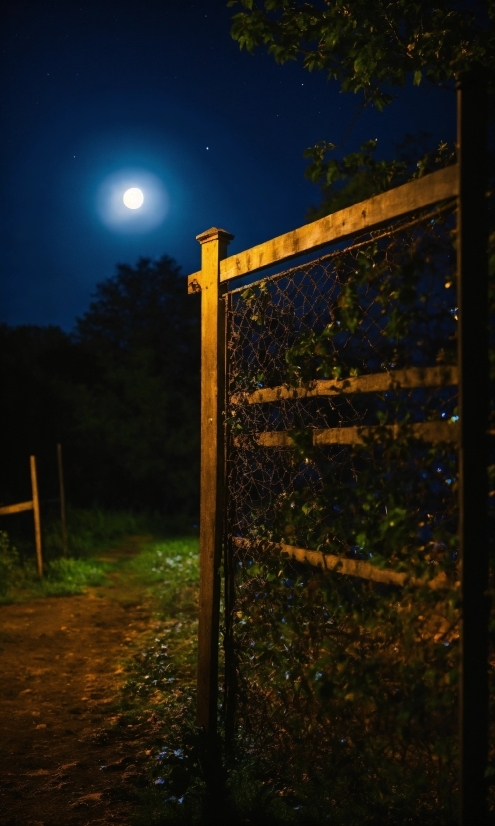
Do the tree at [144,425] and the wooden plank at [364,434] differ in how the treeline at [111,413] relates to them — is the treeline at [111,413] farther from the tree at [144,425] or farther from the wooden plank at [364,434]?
the wooden plank at [364,434]

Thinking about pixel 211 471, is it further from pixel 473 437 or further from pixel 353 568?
pixel 473 437

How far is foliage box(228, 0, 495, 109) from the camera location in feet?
Answer: 16.7

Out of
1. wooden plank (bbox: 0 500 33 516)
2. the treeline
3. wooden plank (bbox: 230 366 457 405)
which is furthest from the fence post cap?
the treeline

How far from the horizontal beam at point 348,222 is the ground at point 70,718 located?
9.61 ft

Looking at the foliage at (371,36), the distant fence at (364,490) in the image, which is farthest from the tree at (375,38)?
the distant fence at (364,490)

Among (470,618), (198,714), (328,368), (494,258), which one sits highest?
(494,258)

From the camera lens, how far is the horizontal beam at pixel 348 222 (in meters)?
2.61

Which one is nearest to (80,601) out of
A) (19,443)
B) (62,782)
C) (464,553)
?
(62,782)

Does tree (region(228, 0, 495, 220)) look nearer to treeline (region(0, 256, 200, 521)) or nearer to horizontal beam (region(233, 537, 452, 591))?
horizontal beam (region(233, 537, 452, 591))

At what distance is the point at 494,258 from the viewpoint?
2.42 metres

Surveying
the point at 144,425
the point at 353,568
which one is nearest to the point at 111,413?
the point at 144,425

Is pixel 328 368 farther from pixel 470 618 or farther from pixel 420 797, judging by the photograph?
pixel 420 797

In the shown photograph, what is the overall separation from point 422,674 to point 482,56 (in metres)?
4.15

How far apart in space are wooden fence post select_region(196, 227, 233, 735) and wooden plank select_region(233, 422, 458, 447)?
403mm
